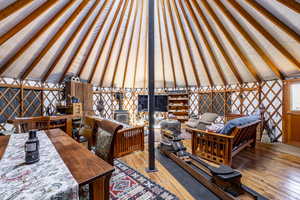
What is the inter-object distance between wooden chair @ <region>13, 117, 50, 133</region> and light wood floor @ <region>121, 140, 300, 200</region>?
148 cm

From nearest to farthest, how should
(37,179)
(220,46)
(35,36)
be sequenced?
1. (37,179)
2. (35,36)
3. (220,46)

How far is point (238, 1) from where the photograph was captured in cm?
226

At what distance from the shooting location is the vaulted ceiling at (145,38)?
7.39 ft

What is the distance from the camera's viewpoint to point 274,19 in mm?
2240

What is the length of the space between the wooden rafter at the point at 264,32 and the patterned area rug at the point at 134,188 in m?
3.15

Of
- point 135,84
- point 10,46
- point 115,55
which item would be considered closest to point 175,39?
point 115,55

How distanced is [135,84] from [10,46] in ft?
13.0

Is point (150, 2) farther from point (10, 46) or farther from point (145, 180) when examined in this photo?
point (10, 46)

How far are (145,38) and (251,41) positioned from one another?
2.67m

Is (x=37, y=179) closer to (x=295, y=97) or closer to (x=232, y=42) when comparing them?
(x=232, y=42)

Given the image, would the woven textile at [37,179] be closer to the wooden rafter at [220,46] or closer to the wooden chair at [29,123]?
the wooden chair at [29,123]

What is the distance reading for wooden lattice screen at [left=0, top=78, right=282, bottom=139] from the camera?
144 inches

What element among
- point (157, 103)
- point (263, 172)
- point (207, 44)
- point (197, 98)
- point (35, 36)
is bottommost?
point (263, 172)

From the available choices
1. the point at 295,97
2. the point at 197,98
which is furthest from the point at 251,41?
the point at 197,98
